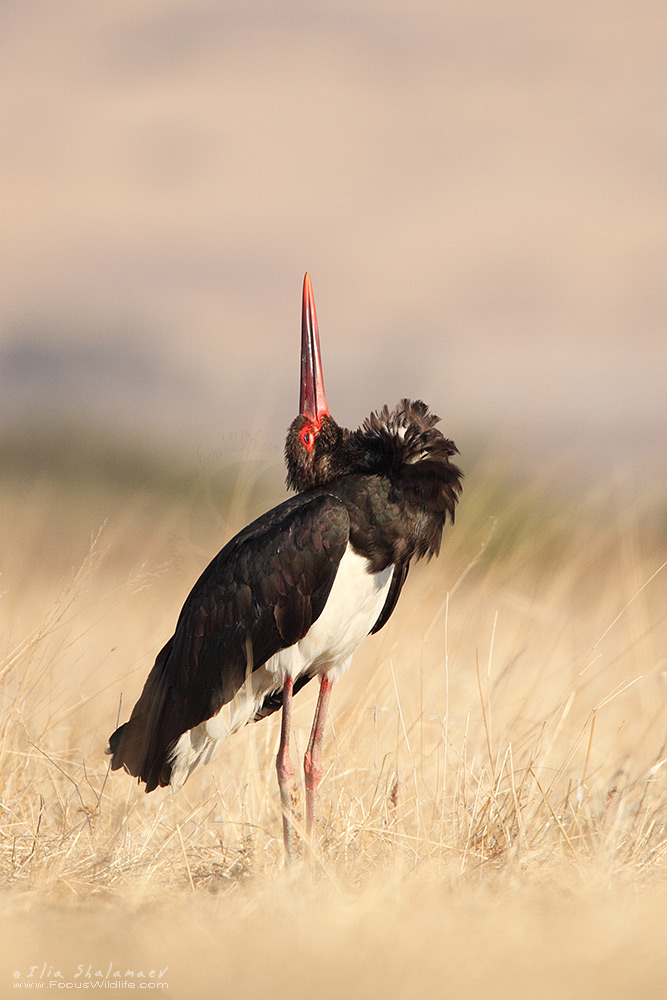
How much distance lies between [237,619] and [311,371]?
1.03m

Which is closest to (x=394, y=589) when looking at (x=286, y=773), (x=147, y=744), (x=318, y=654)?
(x=318, y=654)

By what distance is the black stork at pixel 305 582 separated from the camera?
4113mm

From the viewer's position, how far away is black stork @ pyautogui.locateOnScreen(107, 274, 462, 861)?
4113mm

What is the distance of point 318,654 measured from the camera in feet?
14.1

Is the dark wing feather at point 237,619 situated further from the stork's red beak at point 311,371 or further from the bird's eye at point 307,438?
the stork's red beak at point 311,371

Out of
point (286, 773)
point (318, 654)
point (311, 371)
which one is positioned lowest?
point (286, 773)

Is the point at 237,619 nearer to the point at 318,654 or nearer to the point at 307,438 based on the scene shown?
the point at 318,654

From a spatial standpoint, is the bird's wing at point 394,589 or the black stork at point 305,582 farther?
the bird's wing at point 394,589

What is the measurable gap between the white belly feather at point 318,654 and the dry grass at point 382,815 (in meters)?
A: 0.29

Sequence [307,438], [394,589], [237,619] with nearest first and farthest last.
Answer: [237,619]
[307,438]
[394,589]

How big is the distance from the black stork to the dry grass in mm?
326

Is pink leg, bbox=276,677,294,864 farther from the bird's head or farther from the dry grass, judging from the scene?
the bird's head

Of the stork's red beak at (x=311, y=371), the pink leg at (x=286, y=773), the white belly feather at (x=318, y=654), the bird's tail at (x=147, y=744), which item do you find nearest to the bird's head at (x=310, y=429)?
the stork's red beak at (x=311, y=371)

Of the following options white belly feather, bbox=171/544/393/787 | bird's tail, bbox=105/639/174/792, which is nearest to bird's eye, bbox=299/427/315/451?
white belly feather, bbox=171/544/393/787
